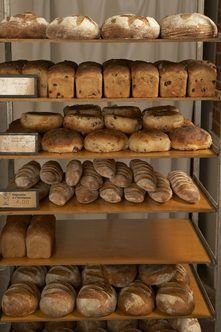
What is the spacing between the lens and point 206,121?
4496 mm

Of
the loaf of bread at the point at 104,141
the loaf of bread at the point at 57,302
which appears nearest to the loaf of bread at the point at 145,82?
the loaf of bread at the point at 104,141

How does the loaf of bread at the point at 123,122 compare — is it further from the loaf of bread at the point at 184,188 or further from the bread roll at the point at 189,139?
the loaf of bread at the point at 184,188

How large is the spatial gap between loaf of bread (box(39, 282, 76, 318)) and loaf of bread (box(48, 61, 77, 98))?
1.03 meters

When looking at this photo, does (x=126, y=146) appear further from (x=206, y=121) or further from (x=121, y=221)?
(x=206, y=121)

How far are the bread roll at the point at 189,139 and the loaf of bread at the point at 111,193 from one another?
14.8 inches

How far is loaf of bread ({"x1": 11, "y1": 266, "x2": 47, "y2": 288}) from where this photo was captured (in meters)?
3.27

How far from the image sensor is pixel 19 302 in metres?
3.05

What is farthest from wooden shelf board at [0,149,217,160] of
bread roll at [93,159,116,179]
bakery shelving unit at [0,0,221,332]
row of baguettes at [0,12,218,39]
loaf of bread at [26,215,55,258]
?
row of baguettes at [0,12,218,39]

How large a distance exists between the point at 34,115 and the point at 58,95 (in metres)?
0.24

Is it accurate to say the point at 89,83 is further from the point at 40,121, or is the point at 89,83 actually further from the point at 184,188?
the point at 184,188

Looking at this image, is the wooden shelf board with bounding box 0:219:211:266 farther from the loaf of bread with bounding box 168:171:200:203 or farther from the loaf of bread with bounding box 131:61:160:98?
the loaf of bread with bounding box 131:61:160:98

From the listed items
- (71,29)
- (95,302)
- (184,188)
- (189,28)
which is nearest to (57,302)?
(95,302)

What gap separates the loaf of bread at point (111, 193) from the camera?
305cm

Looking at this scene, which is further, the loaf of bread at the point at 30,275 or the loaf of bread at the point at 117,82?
the loaf of bread at the point at 30,275
